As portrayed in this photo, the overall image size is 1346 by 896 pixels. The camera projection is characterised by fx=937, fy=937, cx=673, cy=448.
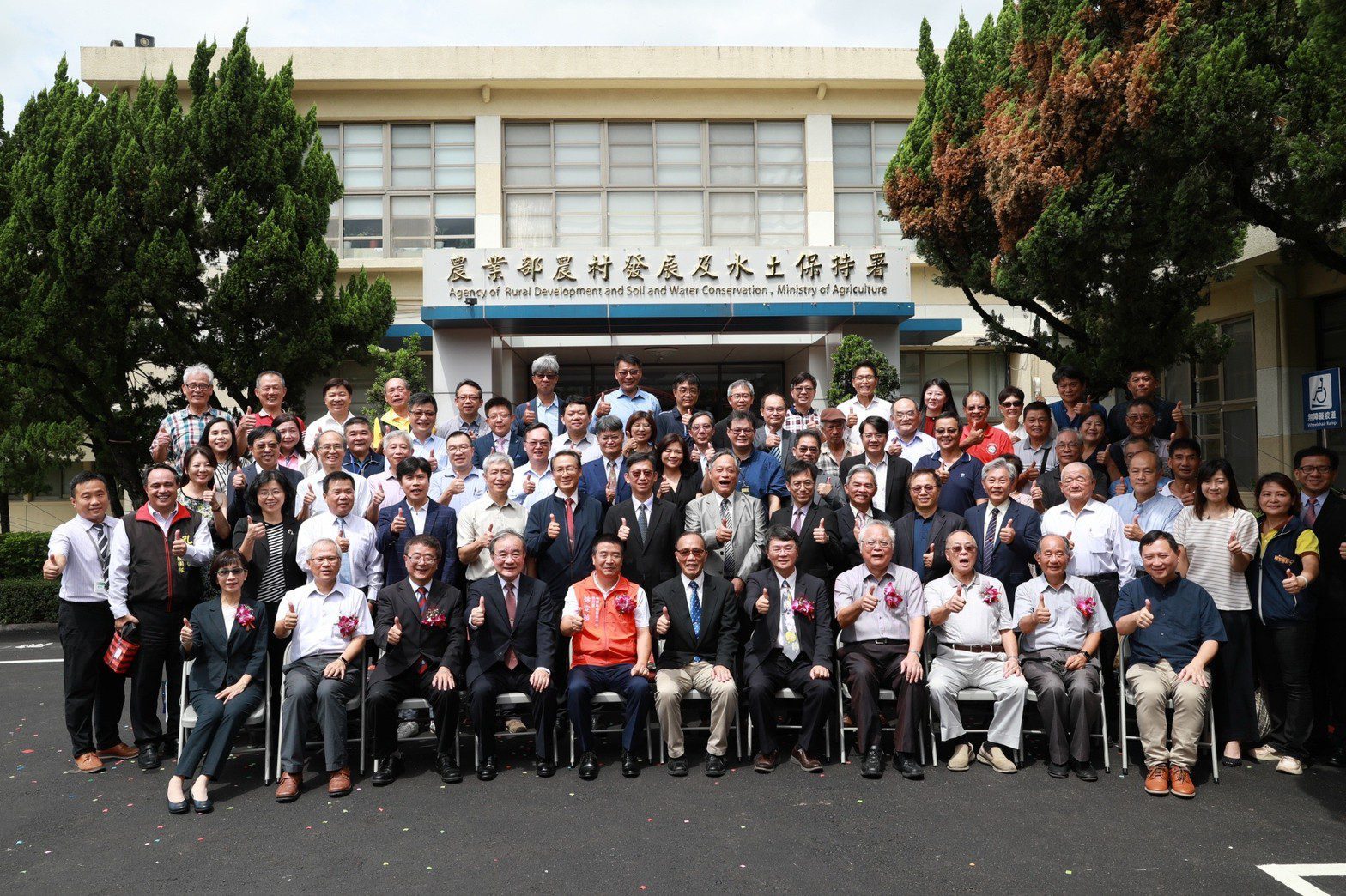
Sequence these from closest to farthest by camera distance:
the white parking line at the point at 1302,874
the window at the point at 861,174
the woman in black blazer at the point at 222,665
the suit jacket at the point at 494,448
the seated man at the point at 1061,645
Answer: the white parking line at the point at 1302,874, the woman in black blazer at the point at 222,665, the seated man at the point at 1061,645, the suit jacket at the point at 494,448, the window at the point at 861,174

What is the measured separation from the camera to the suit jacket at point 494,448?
7.62 meters

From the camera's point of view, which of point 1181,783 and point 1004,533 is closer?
point 1181,783

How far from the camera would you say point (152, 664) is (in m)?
5.85

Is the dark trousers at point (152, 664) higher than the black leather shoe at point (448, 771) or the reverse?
higher

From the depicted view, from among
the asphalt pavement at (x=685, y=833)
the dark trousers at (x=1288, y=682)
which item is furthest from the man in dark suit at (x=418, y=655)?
the dark trousers at (x=1288, y=682)

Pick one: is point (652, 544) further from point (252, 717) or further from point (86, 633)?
point (86, 633)

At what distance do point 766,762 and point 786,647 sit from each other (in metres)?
0.71

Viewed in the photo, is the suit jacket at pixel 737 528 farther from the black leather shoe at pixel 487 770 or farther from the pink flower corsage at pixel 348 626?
the pink flower corsage at pixel 348 626

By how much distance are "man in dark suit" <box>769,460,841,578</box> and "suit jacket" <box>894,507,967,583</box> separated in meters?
0.42

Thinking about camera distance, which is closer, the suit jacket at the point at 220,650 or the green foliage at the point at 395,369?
the suit jacket at the point at 220,650

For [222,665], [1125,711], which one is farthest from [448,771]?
[1125,711]

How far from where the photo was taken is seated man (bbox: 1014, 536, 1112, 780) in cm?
554

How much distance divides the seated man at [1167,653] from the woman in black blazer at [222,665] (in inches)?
203

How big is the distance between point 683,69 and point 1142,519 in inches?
607
